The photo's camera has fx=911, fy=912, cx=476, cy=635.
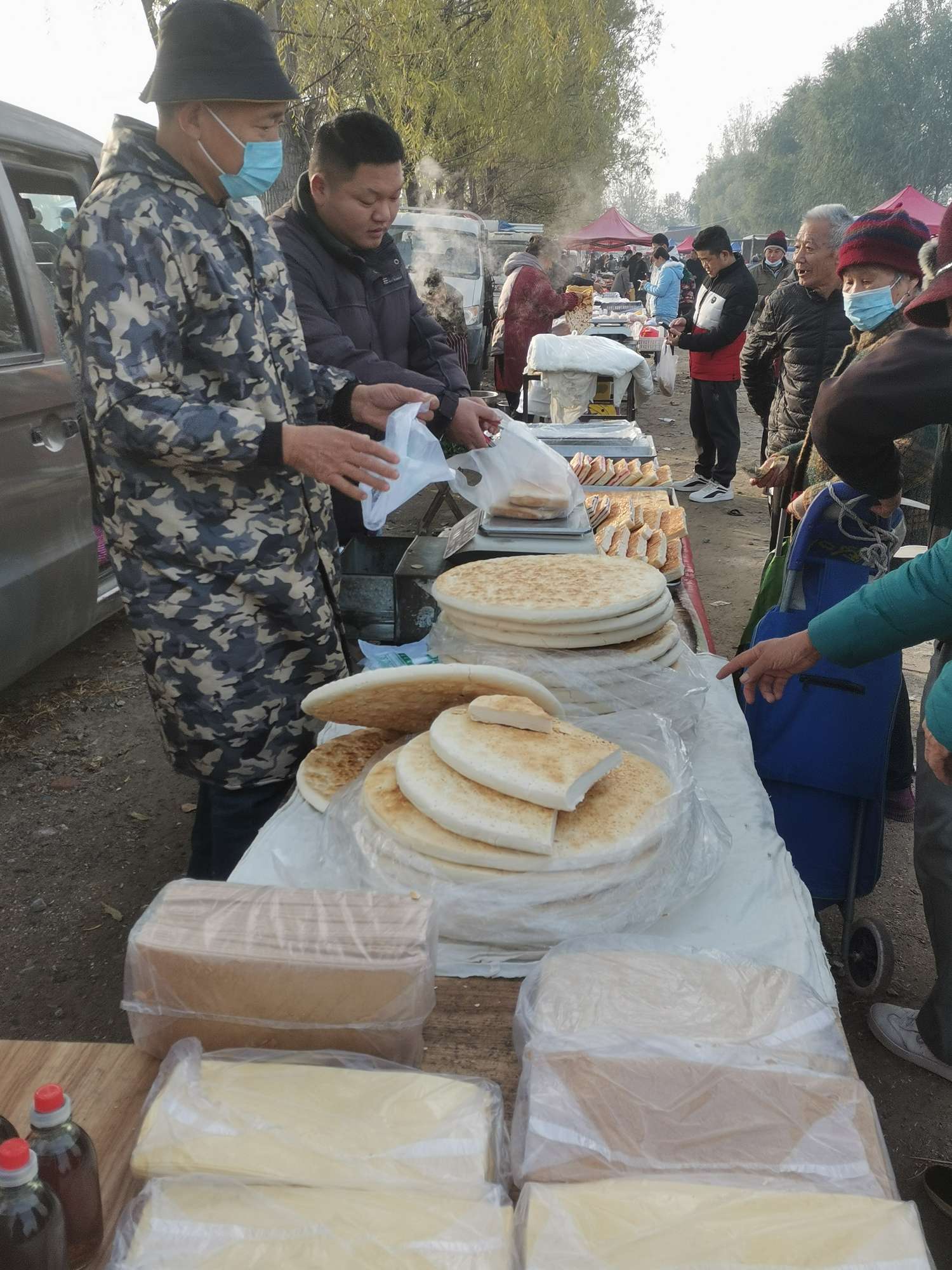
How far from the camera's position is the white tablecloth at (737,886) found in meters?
1.32

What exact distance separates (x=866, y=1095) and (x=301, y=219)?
9.88 feet

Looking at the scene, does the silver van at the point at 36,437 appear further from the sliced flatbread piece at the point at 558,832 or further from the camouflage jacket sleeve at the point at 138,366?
the sliced flatbread piece at the point at 558,832

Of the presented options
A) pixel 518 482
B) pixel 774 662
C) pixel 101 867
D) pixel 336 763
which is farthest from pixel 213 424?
pixel 101 867

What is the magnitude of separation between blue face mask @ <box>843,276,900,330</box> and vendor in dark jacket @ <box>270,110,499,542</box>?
1575 millimetres

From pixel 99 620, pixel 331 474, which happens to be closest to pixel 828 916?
pixel 331 474

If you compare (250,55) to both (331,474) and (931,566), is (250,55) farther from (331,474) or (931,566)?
(931,566)

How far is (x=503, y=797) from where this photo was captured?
1400mm

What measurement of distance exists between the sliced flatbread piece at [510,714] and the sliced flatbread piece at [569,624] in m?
0.39

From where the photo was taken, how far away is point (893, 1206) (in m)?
0.80

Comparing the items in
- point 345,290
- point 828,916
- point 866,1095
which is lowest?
point 828,916

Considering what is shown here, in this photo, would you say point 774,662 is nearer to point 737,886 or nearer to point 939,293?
point 737,886

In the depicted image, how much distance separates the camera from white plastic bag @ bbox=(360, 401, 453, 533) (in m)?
2.21

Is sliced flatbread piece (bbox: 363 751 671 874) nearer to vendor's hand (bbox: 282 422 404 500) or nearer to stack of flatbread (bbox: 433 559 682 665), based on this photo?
stack of flatbread (bbox: 433 559 682 665)

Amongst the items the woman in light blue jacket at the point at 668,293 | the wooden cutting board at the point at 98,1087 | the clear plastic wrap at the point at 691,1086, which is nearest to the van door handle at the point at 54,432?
the wooden cutting board at the point at 98,1087
